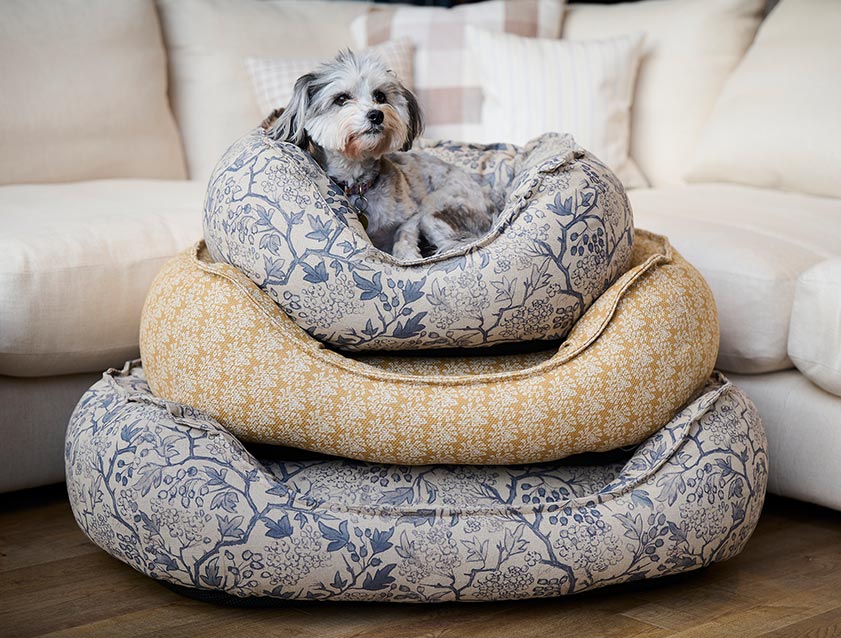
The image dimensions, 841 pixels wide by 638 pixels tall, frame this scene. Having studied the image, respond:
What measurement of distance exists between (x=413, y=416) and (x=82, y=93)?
1622mm

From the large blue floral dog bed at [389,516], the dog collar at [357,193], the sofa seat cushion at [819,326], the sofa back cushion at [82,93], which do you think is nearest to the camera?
the large blue floral dog bed at [389,516]

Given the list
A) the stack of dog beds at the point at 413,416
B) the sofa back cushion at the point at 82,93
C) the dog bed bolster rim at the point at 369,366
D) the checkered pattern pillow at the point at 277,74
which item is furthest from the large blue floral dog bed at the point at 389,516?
the checkered pattern pillow at the point at 277,74

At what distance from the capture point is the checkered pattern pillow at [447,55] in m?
2.97

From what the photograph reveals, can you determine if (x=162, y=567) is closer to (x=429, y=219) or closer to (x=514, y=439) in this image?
(x=514, y=439)

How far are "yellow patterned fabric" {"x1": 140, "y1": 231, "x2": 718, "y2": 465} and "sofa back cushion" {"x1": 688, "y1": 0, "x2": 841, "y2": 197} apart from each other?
3.83ft

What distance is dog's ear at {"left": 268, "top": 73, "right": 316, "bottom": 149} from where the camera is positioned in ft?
6.14

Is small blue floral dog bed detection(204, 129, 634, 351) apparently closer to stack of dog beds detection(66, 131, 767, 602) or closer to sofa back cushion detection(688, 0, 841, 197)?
stack of dog beds detection(66, 131, 767, 602)

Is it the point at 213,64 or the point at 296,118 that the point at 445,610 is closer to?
the point at 296,118

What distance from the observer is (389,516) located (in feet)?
4.84

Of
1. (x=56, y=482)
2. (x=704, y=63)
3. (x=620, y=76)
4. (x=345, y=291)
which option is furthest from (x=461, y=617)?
(x=704, y=63)

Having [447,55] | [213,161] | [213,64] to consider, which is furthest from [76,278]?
[447,55]

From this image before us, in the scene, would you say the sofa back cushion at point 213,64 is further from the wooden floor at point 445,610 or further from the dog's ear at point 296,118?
the wooden floor at point 445,610

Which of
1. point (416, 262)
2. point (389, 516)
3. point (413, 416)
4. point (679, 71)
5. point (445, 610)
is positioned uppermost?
point (679, 71)

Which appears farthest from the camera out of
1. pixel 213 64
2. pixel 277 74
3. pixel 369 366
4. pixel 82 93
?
pixel 213 64
